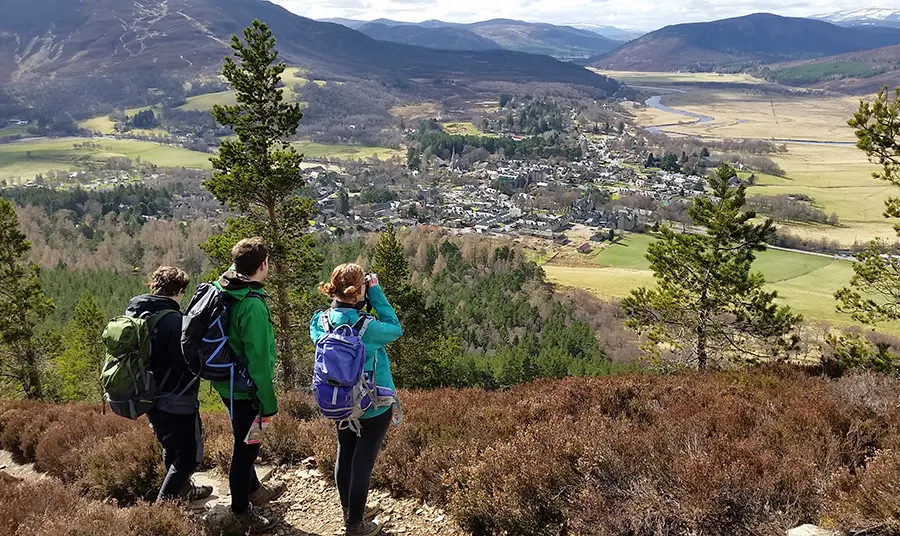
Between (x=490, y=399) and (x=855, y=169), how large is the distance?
436 ft

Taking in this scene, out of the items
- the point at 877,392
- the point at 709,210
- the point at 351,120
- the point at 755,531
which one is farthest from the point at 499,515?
the point at 351,120

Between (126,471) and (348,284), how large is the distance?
3489mm

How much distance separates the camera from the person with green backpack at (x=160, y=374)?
4.20 metres

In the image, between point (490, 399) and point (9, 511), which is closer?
Result: point (9, 511)

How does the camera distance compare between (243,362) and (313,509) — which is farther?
(313,509)

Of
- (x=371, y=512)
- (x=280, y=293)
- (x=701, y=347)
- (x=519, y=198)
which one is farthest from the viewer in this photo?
(x=519, y=198)

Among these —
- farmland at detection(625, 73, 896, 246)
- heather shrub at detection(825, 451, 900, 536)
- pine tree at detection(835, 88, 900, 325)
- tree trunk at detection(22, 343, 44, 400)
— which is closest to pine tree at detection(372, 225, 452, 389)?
tree trunk at detection(22, 343, 44, 400)

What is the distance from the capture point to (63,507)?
4211mm

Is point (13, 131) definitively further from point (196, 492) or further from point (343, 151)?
point (196, 492)

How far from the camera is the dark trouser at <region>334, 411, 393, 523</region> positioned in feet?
14.0

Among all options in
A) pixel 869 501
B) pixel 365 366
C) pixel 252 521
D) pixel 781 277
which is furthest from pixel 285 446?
pixel 781 277

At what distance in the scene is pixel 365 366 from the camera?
406 cm

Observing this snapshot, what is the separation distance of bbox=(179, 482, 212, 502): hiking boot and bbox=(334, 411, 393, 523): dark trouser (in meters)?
1.44

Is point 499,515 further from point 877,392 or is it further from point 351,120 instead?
point 351,120
